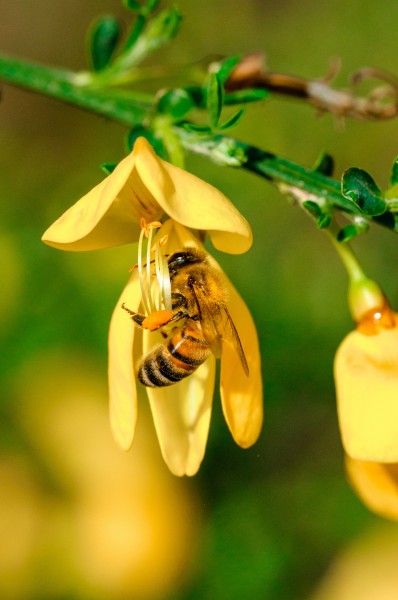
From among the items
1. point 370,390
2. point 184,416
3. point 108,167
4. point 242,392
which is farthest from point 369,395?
point 108,167

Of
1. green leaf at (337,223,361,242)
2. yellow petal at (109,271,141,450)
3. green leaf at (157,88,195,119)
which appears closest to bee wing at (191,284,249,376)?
yellow petal at (109,271,141,450)

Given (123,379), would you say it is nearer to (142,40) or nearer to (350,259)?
(350,259)

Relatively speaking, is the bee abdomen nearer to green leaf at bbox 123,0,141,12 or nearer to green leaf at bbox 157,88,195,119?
green leaf at bbox 157,88,195,119

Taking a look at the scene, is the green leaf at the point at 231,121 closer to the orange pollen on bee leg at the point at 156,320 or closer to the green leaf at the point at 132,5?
the orange pollen on bee leg at the point at 156,320

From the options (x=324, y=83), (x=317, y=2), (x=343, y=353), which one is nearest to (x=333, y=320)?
(x=324, y=83)

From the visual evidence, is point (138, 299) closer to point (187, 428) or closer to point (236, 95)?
point (187, 428)

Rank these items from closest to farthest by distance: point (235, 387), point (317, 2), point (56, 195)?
point (235, 387)
point (56, 195)
point (317, 2)

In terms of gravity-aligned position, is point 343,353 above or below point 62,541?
above
